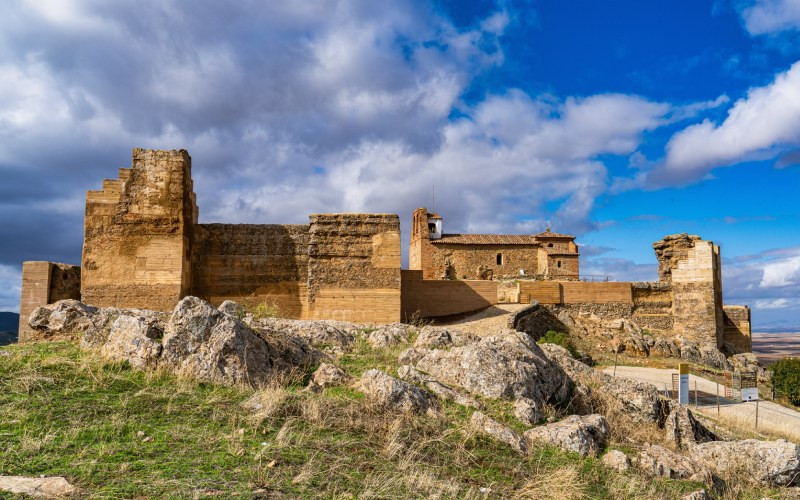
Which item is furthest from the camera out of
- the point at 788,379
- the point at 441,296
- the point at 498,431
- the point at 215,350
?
the point at 441,296

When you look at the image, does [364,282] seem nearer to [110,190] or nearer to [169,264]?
[169,264]

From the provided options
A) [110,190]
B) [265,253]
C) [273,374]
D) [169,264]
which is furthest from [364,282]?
[273,374]

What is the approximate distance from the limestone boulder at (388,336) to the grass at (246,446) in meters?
2.91

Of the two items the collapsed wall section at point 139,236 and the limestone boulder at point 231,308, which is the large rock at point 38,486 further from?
the collapsed wall section at point 139,236

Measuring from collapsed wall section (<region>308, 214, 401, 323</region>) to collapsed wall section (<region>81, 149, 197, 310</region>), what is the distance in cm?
343

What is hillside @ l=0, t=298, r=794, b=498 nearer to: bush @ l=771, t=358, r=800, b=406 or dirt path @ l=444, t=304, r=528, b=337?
dirt path @ l=444, t=304, r=528, b=337

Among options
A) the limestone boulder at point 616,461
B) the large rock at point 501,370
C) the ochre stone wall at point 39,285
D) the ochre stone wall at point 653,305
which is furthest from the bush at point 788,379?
the ochre stone wall at point 39,285

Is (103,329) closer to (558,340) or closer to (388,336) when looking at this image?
(388,336)

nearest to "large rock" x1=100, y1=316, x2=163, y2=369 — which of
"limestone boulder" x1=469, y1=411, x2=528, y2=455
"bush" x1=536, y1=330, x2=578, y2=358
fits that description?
"limestone boulder" x1=469, y1=411, x2=528, y2=455

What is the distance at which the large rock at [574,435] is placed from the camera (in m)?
4.78

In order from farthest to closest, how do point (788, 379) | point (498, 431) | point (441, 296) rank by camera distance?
point (441, 296), point (788, 379), point (498, 431)

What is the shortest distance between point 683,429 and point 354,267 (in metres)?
9.31

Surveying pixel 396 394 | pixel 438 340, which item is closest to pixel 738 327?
pixel 438 340

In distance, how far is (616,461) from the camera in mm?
4637
